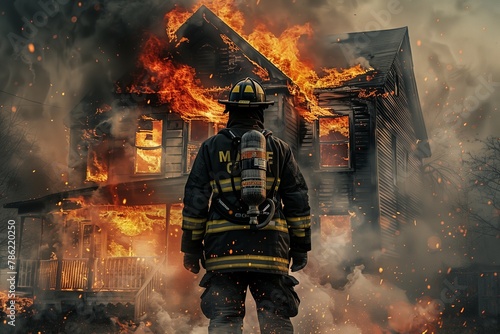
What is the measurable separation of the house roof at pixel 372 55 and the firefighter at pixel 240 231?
44.9ft

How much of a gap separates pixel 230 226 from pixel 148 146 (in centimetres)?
1416

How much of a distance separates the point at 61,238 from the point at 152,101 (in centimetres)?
497

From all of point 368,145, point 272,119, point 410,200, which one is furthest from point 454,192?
point 272,119

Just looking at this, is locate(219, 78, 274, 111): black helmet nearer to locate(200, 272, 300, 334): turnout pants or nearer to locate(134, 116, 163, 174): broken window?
locate(200, 272, 300, 334): turnout pants

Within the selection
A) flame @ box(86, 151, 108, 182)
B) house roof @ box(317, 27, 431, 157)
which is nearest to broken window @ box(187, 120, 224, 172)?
flame @ box(86, 151, 108, 182)

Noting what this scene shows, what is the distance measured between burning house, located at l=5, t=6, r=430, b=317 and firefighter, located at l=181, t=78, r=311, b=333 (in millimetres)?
10760

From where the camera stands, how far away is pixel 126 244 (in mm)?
19047

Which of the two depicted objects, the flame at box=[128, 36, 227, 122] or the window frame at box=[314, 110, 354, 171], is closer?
the flame at box=[128, 36, 227, 122]

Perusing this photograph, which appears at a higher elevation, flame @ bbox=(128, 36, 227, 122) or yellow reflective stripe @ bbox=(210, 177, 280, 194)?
flame @ bbox=(128, 36, 227, 122)

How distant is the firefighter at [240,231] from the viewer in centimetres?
436

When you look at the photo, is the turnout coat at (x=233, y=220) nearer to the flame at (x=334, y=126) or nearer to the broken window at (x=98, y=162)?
the flame at (x=334, y=126)

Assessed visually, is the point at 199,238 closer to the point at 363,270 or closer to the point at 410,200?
the point at 363,270

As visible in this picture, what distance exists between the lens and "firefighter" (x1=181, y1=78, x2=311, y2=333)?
4.36 meters

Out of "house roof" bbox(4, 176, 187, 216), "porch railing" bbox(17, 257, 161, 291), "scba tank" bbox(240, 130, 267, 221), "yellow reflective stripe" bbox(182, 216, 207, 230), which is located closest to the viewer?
"scba tank" bbox(240, 130, 267, 221)
